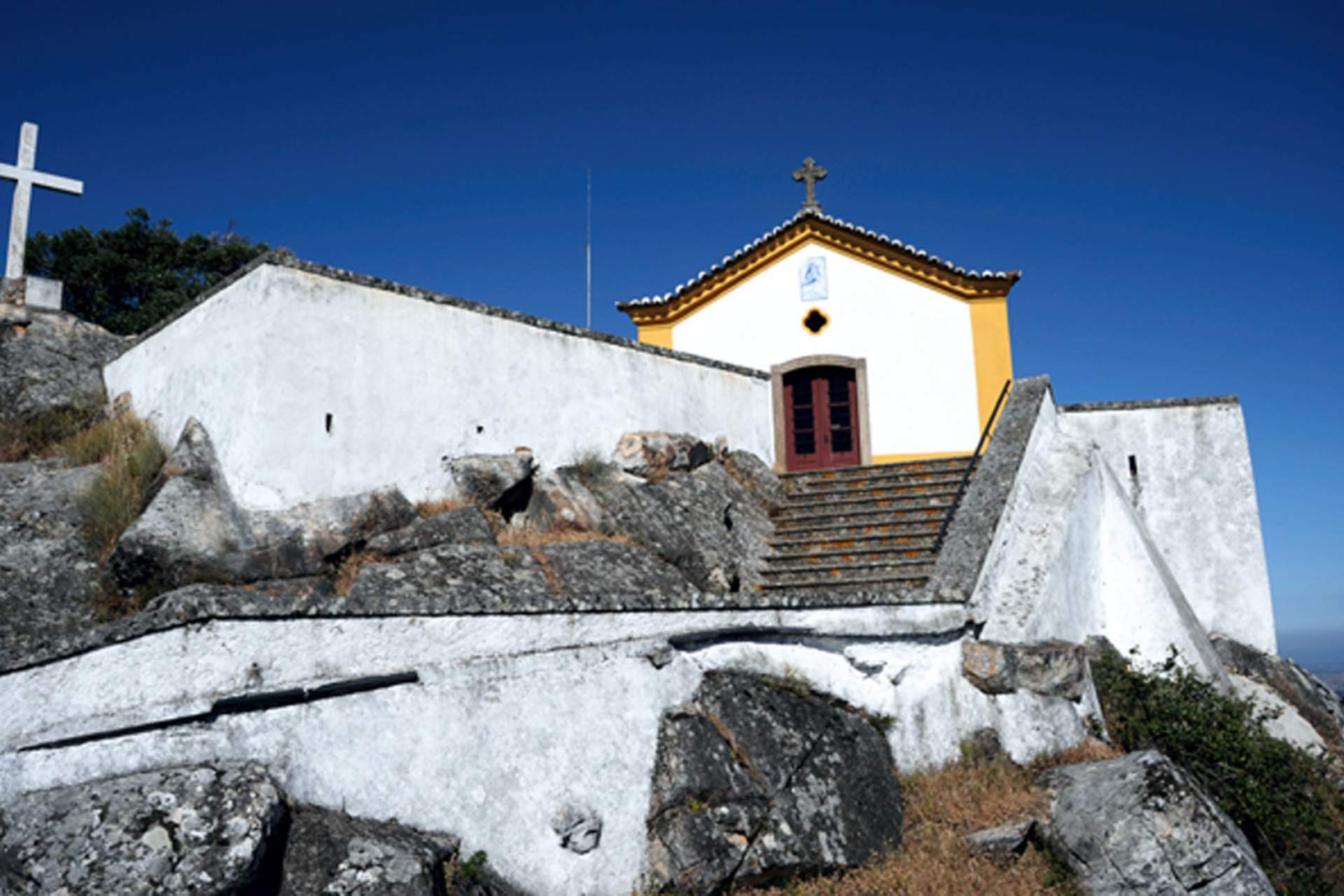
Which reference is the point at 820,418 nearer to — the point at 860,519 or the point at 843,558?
the point at 860,519

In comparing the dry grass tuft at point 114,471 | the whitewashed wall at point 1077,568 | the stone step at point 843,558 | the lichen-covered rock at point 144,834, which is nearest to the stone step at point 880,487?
the whitewashed wall at point 1077,568

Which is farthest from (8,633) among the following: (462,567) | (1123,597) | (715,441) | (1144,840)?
(1123,597)

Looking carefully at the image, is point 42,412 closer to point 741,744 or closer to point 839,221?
point 741,744

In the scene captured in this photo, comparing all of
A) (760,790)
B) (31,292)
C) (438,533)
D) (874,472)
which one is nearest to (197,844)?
(760,790)

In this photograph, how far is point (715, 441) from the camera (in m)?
13.6

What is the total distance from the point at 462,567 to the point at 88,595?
276 centimetres

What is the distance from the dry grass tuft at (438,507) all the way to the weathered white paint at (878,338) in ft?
23.7

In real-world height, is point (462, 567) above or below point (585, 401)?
below

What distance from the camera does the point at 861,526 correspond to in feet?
38.8

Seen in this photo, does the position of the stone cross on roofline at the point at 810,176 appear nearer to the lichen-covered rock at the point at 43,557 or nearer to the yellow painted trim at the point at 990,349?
the yellow painted trim at the point at 990,349

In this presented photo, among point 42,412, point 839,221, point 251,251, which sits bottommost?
point 42,412

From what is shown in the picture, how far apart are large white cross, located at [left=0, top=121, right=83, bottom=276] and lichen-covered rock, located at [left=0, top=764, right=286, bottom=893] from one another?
9910 mm

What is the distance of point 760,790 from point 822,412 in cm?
1005

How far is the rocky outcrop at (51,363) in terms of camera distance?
1069cm
